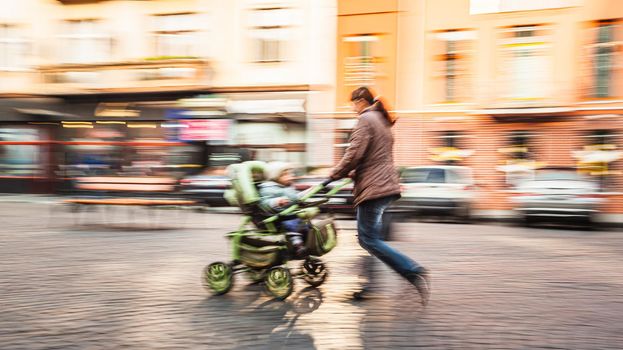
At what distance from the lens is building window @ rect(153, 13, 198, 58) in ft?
80.1

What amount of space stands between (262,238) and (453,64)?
707 inches

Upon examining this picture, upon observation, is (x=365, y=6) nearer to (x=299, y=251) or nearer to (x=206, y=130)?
(x=206, y=130)

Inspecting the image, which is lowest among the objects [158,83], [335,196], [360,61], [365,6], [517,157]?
[335,196]

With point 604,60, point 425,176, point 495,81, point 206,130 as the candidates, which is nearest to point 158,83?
point 206,130

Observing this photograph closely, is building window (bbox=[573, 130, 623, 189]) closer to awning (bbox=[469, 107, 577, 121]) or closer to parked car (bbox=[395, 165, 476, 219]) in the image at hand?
awning (bbox=[469, 107, 577, 121])

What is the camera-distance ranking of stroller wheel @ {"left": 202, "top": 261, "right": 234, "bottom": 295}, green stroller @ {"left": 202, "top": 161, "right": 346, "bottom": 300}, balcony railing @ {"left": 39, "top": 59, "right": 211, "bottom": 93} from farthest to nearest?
1. balcony railing @ {"left": 39, "top": 59, "right": 211, "bottom": 93}
2. stroller wheel @ {"left": 202, "top": 261, "right": 234, "bottom": 295}
3. green stroller @ {"left": 202, "top": 161, "right": 346, "bottom": 300}

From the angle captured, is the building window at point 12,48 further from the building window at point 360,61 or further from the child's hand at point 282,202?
the child's hand at point 282,202

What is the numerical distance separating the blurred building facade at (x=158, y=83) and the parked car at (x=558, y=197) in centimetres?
883

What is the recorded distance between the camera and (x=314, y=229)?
19.4 ft

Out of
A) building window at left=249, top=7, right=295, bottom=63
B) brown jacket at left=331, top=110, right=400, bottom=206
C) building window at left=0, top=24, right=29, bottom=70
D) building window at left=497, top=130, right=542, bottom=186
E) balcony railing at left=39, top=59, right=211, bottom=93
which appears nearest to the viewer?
brown jacket at left=331, top=110, right=400, bottom=206

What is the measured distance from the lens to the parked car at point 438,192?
1620 centimetres

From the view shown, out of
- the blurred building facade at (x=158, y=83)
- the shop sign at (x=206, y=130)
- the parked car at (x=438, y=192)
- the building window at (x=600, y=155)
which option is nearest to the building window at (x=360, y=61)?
the blurred building facade at (x=158, y=83)

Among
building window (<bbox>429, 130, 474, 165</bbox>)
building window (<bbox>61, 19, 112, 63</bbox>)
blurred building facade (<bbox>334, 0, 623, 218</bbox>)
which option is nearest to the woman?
blurred building facade (<bbox>334, 0, 623, 218</bbox>)

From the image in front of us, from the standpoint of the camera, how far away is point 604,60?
20.6 m
